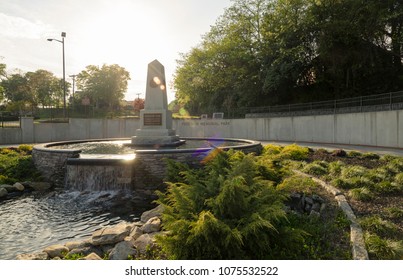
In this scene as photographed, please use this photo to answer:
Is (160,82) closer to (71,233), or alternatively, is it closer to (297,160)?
(297,160)

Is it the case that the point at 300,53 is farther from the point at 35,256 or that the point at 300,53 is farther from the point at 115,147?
the point at 35,256

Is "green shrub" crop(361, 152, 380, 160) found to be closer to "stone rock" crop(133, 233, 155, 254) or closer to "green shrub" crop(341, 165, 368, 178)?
"green shrub" crop(341, 165, 368, 178)

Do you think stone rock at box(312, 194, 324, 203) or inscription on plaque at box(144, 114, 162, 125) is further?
inscription on plaque at box(144, 114, 162, 125)

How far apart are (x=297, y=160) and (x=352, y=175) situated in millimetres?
4548

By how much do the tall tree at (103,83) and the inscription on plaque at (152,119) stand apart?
213 feet

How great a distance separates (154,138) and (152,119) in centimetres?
135

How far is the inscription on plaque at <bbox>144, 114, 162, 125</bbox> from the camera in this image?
18328 mm

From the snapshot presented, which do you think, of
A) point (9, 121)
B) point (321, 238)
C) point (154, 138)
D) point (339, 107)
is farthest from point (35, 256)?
point (9, 121)

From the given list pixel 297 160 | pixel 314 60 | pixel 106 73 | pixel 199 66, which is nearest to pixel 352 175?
pixel 297 160

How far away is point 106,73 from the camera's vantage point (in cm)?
7781

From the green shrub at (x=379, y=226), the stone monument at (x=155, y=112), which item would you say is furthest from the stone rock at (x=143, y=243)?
the stone monument at (x=155, y=112)

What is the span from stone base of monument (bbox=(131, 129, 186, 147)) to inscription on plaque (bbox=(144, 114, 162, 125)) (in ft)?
1.69

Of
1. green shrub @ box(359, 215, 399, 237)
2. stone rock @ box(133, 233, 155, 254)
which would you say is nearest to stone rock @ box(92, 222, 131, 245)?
stone rock @ box(133, 233, 155, 254)

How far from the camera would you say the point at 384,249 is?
16.2ft
